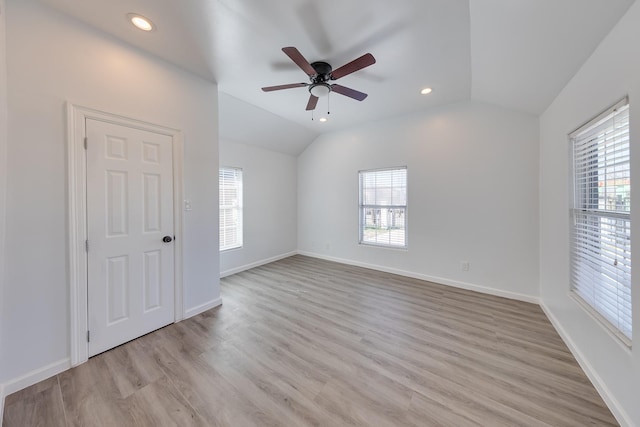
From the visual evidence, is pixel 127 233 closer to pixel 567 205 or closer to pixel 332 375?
pixel 332 375

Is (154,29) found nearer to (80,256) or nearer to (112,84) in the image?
(112,84)

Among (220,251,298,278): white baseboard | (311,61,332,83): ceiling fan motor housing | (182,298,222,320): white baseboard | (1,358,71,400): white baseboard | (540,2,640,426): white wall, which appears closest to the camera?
(540,2,640,426): white wall

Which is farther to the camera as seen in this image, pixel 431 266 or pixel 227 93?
pixel 431 266

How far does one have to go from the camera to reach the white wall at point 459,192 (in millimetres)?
3074

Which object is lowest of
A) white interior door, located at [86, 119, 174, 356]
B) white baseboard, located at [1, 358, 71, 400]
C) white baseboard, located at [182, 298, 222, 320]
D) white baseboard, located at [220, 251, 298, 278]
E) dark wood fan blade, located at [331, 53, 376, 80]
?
white baseboard, located at [1, 358, 71, 400]

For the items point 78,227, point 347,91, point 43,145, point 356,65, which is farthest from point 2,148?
point 347,91

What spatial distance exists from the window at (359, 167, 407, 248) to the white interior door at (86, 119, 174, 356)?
3.28 meters

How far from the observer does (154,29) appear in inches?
77.7

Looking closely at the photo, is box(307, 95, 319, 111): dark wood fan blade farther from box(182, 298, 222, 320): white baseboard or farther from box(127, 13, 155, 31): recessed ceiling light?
box(182, 298, 222, 320): white baseboard

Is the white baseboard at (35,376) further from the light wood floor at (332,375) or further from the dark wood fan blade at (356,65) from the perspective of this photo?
the dark wood fan blade at (356,65)

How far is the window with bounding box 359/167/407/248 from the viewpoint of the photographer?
4188 mm

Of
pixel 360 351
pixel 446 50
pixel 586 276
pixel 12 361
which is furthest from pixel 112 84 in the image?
pixel 586 276

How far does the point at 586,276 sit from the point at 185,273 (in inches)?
149

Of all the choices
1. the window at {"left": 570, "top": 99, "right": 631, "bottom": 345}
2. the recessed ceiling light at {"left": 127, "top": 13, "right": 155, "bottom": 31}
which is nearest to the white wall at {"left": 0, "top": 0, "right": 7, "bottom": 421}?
the recessed ceiling light at {"left": 127, "top": 13, "right": 155, "bottom": 31}
